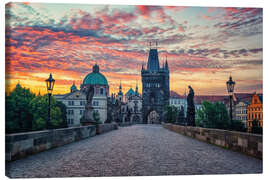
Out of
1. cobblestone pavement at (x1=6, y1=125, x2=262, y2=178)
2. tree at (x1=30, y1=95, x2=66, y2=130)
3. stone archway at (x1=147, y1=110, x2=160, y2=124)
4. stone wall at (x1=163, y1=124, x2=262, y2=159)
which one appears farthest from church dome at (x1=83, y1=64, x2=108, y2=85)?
cobblestone pavement at (x1=6, y1=125, x2=262, y2=178)

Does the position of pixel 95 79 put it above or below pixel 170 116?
above

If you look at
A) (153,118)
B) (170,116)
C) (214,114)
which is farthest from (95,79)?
(170,116)

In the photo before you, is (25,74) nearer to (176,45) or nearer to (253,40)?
(176,45)

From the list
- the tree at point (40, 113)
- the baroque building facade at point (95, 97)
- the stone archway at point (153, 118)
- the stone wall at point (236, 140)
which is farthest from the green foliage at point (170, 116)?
the stone archway at point (153, 118)

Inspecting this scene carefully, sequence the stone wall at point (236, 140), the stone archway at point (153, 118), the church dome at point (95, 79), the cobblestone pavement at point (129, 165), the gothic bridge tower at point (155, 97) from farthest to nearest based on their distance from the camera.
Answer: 1. the stone archway at point (153, 118)
2. the gothic bridge tower at point (155, 97)
3. the church dome at point (95, 79)
4. the stone wall at point (236, 140)
5. the cobblestone pavement at point (129, 165)

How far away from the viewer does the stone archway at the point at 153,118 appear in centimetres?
12031

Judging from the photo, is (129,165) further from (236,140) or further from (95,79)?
(95,79)

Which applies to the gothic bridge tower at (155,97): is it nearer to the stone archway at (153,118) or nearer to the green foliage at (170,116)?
the stone archway at (153,118)

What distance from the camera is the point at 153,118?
122062mm

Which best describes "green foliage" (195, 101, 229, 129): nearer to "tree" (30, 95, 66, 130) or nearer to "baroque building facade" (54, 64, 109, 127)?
"baroque building facade" (54, 64, 109, 127)

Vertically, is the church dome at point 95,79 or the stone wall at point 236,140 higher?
the church dome at point 95,79

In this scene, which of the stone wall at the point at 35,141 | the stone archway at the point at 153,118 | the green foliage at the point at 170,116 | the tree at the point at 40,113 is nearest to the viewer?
the stone wall at the point at 35,141

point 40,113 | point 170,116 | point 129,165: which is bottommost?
point 170,116

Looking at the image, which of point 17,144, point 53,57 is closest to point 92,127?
point 53,57
